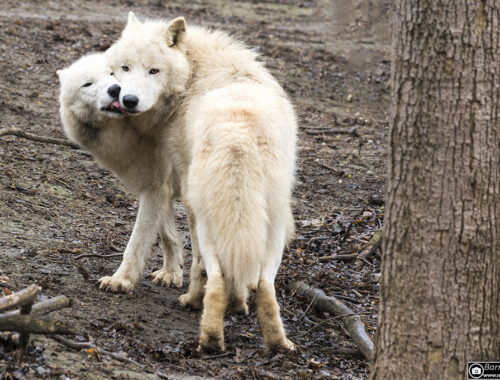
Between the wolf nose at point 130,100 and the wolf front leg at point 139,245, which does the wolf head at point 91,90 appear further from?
the wolf front leg at point 139,245

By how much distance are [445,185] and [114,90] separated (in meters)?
2.88

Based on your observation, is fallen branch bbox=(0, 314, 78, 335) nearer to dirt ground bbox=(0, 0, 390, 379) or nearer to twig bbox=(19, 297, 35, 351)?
twig bbox=(19, 297, 35, 351)

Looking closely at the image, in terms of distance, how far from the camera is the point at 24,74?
10.6m

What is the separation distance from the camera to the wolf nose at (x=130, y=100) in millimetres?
4973

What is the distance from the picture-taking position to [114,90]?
→ 512 cm

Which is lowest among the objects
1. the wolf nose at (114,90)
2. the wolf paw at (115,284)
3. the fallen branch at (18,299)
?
the wolf paw at (115,284)

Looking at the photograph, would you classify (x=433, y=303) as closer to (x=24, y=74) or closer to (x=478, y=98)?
(x=478, y=98)

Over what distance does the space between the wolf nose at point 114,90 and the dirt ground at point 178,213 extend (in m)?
1.41

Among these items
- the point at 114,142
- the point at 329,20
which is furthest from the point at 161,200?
the point at 329,20

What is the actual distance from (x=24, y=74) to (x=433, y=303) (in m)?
8.92

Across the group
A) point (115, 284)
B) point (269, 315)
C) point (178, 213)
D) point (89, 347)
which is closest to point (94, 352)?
point (89, 347)

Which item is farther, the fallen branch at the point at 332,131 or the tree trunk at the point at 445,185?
the fallen branch at the point at 332,131

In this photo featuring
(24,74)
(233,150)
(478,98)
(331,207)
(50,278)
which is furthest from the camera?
(24,74)

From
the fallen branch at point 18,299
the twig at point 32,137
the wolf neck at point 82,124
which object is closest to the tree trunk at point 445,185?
the fallen branch at point 18,299
